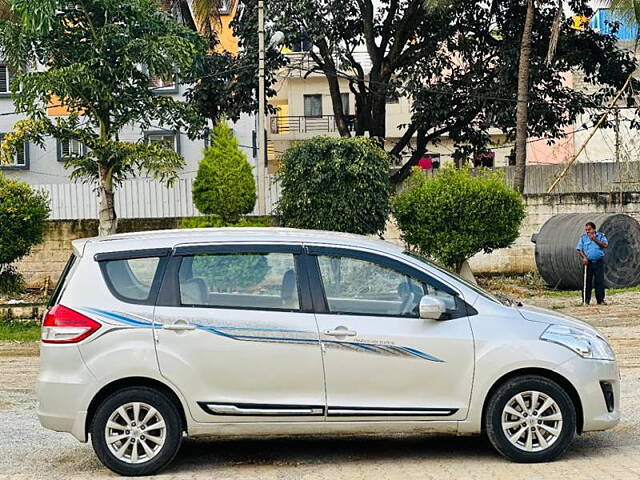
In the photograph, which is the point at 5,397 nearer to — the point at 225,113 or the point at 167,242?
the point at 167,242

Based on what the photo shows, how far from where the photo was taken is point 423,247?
2281 centimetres

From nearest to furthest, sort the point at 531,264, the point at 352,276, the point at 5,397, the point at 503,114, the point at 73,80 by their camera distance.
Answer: the point at 352,276, the point at 5,397, the point at 73,80, the point at 531,264, the point at 503,114

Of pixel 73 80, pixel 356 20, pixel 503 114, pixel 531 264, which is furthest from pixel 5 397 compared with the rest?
pixel 356 20

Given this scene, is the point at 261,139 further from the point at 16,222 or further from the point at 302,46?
the point at 302,46

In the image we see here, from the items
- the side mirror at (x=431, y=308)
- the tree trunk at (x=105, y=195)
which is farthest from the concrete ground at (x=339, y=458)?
the tree trunk at (x=105, y=195)

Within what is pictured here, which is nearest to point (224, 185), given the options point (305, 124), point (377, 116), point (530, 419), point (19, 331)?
point (19, 331)

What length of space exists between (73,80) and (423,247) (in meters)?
7.76

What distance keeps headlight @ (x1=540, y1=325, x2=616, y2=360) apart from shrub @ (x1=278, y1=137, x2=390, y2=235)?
14.3 metres

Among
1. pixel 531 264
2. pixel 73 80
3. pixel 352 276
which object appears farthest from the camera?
pixel 531 264

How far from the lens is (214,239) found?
28.4 feet

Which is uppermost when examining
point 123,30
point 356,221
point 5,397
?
point 123,30

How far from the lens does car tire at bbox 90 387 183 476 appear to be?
8258mm

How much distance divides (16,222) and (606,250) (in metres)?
12.8

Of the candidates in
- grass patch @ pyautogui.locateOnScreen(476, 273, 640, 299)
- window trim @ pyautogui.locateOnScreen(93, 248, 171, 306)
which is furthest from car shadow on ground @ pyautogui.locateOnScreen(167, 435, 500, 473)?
grass patch @ pyautogui.locateOnScreen(476, 273, 640, 299)
